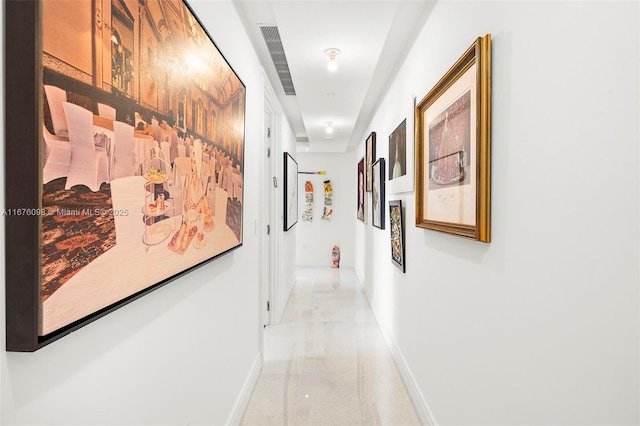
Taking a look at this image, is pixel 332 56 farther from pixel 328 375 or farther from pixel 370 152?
pixel 328 375

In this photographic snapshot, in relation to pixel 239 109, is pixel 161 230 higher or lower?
lower

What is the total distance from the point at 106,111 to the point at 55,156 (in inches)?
7.3

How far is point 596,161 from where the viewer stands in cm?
77

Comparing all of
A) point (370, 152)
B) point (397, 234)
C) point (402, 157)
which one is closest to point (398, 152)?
point (402, 157)

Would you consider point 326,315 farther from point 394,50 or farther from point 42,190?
point 42,190

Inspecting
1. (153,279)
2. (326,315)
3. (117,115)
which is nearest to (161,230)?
(153,279)

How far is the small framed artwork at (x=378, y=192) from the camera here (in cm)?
348

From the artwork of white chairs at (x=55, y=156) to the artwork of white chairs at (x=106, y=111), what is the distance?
12cm

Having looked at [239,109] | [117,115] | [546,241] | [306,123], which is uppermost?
[306,123]

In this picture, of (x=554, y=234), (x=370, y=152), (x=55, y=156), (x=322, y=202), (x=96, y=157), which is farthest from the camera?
(x=322, y=202)

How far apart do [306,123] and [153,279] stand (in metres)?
3.86

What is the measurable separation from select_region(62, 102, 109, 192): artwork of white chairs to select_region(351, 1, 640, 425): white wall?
3.58ft

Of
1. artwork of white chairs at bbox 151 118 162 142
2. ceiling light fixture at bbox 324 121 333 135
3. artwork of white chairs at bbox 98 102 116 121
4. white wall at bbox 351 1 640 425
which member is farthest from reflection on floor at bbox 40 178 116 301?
ceiling light fixture at bbox 324 121 333 135

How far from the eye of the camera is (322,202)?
7113 millimetres
